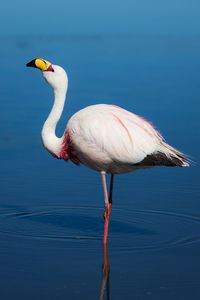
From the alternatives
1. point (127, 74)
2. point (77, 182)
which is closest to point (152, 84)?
point (127, 74)

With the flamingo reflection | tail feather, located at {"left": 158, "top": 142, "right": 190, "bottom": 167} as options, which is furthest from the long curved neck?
the flamingo reflection

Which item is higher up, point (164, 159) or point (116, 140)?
point (116, 140)

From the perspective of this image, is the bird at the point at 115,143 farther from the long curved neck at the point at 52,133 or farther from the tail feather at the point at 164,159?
the long curved neck at the point at 52,133

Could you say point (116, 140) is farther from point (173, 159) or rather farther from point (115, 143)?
point (173, 159)

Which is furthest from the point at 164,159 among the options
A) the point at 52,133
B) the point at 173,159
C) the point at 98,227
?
the point at 52,133

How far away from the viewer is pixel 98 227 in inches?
294

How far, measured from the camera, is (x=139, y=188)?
8.63 m

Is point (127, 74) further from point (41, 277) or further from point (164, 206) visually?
point (41, 277)

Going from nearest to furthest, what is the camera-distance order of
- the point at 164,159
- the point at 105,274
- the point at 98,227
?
the point at 105,274
the point at 164,159
the point at 98,227

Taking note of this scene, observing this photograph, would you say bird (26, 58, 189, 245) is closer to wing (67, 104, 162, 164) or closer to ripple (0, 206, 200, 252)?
wing (67, 104, 162, 164)

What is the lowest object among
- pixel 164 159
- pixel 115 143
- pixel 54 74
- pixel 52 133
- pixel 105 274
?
pixel 105 274

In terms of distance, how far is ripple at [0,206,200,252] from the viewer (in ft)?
22.7

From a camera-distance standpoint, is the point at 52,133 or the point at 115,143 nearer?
the point at 115,143

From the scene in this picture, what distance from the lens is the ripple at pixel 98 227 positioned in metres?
6.91
